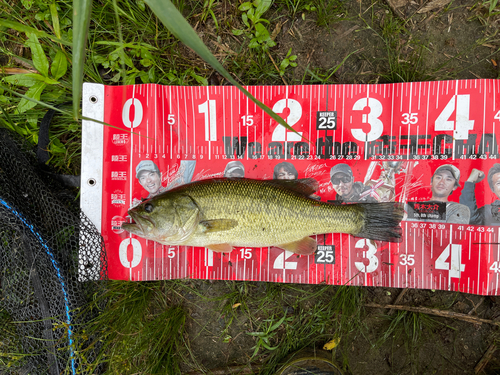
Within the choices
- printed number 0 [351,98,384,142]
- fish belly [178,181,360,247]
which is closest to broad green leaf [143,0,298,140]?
fish belly [178,181,360,247]

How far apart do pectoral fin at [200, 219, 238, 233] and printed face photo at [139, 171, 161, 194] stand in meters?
0.77

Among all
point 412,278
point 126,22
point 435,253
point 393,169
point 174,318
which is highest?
point 126,22

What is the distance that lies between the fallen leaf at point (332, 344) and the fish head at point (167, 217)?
6.21 feet

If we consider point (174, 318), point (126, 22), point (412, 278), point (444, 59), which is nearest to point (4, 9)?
point (126, 22)

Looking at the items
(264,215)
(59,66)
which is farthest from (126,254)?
(59,66)

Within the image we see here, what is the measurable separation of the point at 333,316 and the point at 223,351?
1.26 metres

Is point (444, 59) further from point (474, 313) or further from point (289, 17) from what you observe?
point (474, 313)

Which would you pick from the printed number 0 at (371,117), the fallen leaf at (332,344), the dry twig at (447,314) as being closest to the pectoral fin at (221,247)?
the fallen leaf at (332,344)

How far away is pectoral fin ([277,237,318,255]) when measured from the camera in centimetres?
305

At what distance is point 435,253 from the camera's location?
311cm

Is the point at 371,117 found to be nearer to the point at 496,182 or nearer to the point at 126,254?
the point at 496,182

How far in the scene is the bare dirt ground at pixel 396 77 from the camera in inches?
127

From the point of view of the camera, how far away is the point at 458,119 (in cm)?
307

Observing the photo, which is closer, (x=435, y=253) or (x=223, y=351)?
(x=435, y=253)
